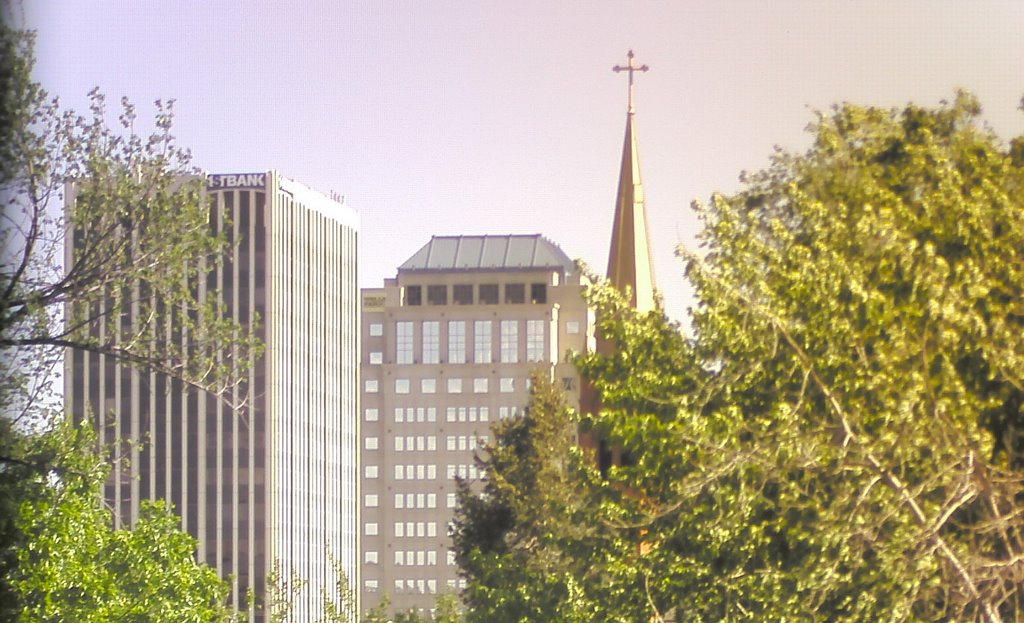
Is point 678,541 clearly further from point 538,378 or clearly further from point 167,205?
point 538,378

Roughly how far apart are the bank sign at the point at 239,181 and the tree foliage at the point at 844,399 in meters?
125

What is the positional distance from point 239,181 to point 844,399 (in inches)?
5146

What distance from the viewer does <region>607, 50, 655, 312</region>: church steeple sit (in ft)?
298

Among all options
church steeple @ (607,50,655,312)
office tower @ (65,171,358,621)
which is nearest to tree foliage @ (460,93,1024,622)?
church steeple @ (607,50,655,312)

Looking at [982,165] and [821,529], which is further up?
[982,165]

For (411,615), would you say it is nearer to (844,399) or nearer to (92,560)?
(92,560)

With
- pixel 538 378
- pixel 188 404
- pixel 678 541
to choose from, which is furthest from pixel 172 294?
pixel 188 404

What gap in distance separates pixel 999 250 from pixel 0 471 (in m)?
15.6

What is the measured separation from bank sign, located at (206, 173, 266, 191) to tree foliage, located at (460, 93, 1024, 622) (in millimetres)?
124644

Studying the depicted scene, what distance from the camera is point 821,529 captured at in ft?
94.0

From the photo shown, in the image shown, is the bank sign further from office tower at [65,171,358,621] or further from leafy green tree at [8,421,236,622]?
leafy green tree at [8,421,236,622]

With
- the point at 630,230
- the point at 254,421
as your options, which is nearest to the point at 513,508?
the point at 630,230

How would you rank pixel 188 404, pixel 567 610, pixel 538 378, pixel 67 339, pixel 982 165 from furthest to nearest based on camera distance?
pixel 188 404 → pixel 538 378 → pixel 567 610 → pixel 982 165 → pixel 67 339

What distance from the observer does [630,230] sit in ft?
300
